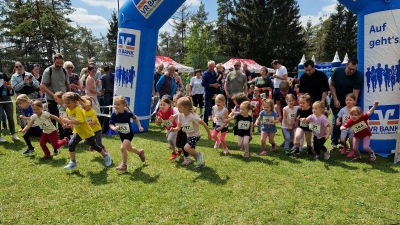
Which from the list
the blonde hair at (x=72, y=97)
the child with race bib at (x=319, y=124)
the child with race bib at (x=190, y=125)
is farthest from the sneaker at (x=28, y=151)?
the child with race bib at (x=319, y=124)

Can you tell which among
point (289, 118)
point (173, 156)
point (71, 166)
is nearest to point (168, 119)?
point (173, 156)

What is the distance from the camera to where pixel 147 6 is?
777cm

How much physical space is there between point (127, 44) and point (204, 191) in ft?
16.9

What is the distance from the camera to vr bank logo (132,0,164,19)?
25.4ft

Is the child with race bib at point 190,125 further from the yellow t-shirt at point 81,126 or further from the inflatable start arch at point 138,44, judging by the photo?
the inflatable start arch at point 138,44

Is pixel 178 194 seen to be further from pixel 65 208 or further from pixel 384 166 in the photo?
pixel 384 166

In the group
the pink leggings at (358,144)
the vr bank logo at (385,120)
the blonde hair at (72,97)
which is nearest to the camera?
the blonde hair at (72,97)

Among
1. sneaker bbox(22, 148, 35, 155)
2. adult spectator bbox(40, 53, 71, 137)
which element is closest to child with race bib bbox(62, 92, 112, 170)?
sneaker bbox(22, 148, 35, 155)

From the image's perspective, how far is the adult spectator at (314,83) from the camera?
20.7 feet

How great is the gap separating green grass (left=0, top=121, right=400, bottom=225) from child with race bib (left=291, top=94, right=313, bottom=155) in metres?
0.26

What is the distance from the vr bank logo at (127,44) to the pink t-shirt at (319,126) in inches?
190

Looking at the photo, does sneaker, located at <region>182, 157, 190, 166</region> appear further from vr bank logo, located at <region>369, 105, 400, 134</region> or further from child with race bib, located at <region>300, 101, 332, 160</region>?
vr bank logo, located at <region>369, 105, 400, 134</region>

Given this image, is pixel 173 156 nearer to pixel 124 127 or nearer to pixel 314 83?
pixel 124 127

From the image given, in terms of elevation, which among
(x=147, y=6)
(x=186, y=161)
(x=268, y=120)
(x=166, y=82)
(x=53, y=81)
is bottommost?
(x=186, y=161)
